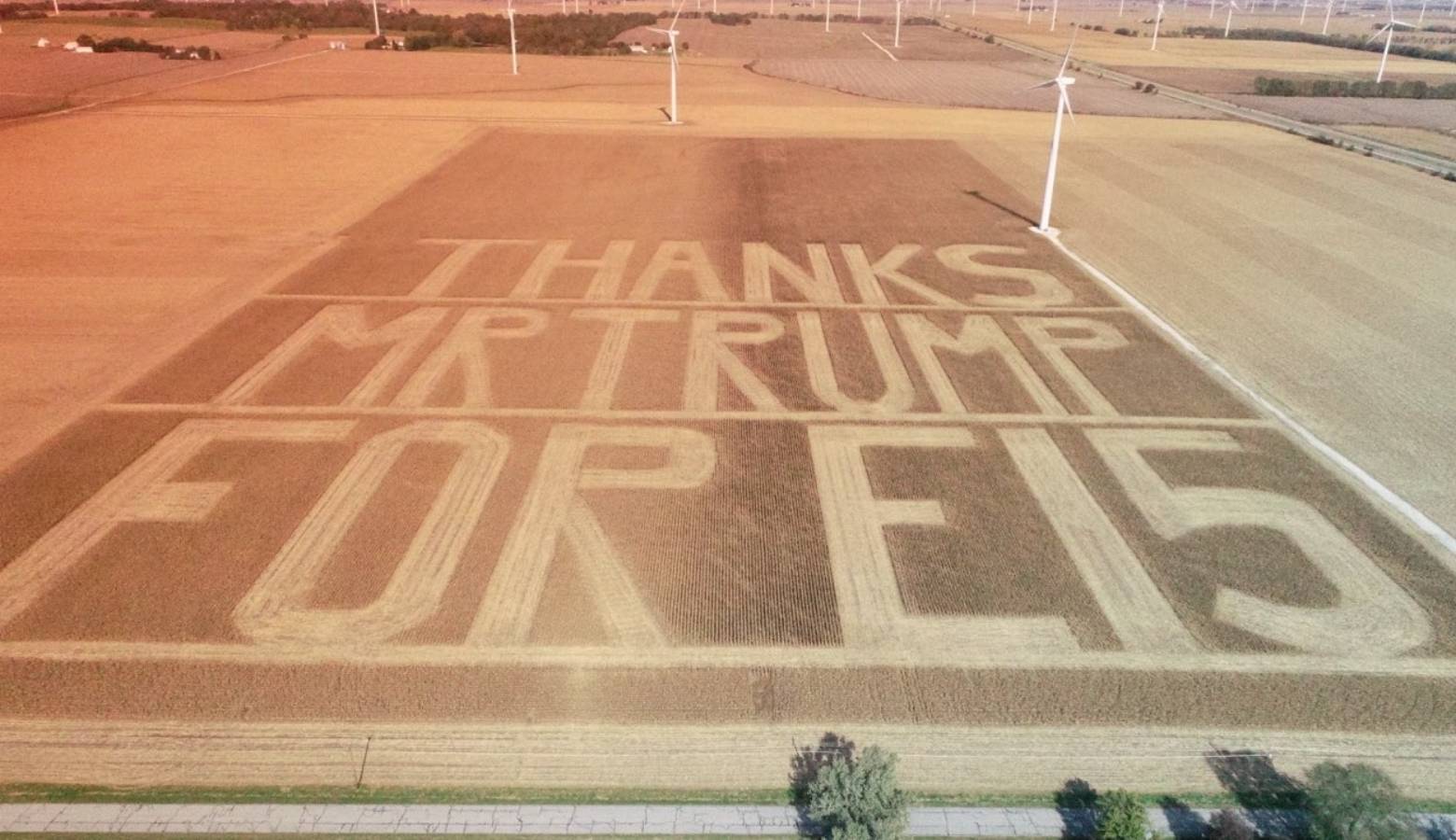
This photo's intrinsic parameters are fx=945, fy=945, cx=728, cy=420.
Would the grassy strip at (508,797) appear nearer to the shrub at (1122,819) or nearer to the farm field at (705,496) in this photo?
the farm field at (705,496)

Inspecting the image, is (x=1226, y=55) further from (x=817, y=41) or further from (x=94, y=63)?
(x=94, y=63)

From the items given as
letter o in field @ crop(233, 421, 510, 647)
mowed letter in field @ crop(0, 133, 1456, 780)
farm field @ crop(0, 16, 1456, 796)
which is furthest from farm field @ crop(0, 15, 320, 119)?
letter o in field @ crop(233, 421, 510, 647)

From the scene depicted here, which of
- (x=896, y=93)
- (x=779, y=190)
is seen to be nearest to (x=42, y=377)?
(x=779, y=190)

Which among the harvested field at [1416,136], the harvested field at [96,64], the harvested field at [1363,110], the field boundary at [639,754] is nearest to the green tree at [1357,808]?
the field boundary at [639,754]

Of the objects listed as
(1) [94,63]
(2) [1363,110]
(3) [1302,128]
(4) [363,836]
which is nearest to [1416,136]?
(3) [1302,128]

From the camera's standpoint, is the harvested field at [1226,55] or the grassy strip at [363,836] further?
the harvested field at [1226,55]

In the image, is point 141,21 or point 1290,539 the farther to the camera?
point 141,21

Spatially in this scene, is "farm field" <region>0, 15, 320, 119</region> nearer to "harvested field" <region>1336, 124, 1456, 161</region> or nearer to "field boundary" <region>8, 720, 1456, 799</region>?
"field boundary" <region>8, 720, 1456, 799</region>

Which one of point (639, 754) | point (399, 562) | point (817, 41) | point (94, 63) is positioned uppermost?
point (817, 41)
